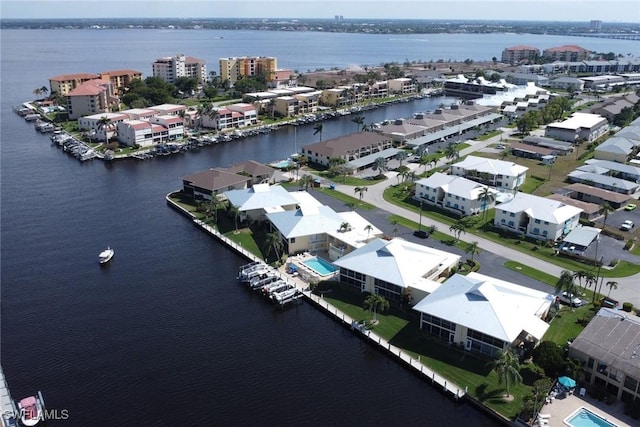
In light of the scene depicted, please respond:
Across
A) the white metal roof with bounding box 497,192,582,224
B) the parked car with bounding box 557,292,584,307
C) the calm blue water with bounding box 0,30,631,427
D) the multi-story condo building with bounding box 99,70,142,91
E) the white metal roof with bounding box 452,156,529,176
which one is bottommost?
the calm blue water with bounding box 0,30,631,427

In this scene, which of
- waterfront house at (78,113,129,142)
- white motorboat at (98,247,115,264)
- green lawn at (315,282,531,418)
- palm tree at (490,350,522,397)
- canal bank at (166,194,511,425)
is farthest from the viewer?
waterfront house at (78,113,129,142)

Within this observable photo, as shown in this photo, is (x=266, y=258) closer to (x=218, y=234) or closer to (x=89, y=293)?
(x=218, y=234)

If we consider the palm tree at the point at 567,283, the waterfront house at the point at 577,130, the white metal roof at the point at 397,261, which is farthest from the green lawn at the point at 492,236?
the waterfront house at the point at 577,130

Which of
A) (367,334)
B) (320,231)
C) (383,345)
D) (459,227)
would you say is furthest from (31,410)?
(459,227)

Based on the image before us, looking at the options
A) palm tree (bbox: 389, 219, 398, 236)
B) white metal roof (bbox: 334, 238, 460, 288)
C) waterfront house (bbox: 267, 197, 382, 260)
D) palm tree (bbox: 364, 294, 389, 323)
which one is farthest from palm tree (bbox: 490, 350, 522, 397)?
palm tree (bbox: 389, 219, 398, 236)

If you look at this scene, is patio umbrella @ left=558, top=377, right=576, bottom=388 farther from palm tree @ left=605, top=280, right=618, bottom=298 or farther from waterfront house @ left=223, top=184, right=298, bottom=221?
waterfront house @ left=223, top=184, right=298, bottom=221

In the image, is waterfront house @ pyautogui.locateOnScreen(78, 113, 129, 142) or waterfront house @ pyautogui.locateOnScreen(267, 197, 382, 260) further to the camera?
waterfront house @ pyautogui.locateOnScreen(78, 113, 129, 142)

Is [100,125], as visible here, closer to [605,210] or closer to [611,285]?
[605,210]

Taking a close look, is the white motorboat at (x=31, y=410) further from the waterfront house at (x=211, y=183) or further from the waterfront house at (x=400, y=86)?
the waterfront house at (x=400, y=86)
